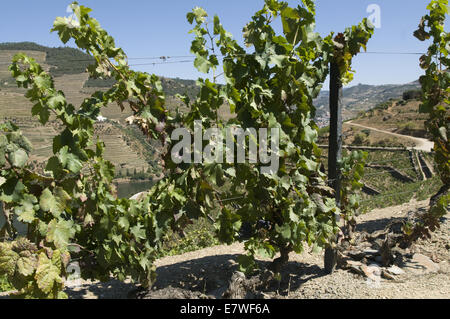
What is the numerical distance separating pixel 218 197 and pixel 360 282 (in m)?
1.47

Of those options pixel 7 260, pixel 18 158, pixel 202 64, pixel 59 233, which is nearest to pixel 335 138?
pixel 202 64

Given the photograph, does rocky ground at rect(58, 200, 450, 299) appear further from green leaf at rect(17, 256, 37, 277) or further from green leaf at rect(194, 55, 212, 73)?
green leaf at rect(194, 55, 212, 73)

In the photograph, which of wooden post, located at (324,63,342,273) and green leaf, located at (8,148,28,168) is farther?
wooden post, located at (324,63,342,273)

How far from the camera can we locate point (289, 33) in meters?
3.04

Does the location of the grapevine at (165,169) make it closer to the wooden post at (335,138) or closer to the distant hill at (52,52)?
the wooden post at (335,138)

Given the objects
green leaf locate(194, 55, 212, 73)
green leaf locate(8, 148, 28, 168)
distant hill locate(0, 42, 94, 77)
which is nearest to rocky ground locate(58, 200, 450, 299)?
green leaf locate(8, 148, 28, 168)

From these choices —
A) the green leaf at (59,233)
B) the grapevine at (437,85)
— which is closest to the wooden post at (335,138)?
the grapevine at (437,85)

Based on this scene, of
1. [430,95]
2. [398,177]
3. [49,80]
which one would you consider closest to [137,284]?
[49,80]

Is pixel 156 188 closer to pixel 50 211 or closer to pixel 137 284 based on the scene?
pixel 50 211

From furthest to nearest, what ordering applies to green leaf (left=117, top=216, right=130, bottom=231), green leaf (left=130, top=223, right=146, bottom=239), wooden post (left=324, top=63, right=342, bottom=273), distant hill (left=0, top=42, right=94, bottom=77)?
distant hill (left=0, top=42, right=94, bottom=77) < wooden post (left=324, top=63, right=342, bottom=273) < green leaf (left=130, top=223, right=146, bottom=239) < green leaf (left=117, top=216, right=130, bottom=231)

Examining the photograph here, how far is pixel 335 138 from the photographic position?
3557 mm

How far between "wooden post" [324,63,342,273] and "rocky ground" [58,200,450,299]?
145 millimetres

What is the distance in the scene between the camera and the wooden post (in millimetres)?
3508

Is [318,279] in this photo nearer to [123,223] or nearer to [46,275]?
[123,223]
